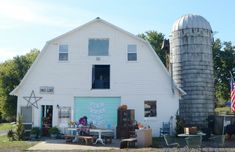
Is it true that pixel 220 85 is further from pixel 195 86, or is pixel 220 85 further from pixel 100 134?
pixel 100 134

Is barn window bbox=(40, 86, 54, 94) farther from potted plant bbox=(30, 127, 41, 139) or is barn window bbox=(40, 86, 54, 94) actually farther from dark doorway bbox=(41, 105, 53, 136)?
potted plant bbox=(30, 127, 41, 139)

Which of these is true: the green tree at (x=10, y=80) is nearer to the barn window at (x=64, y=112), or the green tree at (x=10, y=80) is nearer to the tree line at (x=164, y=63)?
the tree line at (x=164, y=63)

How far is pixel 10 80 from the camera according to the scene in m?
47.0

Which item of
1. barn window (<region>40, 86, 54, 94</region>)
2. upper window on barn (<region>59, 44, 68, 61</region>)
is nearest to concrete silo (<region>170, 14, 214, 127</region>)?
A: upper window on barn (<region>59, 44, 68, 61</region>)

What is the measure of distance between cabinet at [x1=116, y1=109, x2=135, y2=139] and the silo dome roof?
286 inches

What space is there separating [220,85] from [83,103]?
23195 mm

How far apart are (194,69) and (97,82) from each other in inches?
247

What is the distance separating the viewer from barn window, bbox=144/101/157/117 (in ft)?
74.4

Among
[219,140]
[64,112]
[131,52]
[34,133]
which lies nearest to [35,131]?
[34,133]

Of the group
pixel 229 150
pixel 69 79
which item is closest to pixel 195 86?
pixel 69 79

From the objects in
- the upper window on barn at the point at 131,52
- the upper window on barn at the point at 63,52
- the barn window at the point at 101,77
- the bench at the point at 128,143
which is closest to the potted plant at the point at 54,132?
the barn window at the point at 101,77

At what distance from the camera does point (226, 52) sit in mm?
42188

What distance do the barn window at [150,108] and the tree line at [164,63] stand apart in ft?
49.7

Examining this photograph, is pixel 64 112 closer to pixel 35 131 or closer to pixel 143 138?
pixel 35 131
